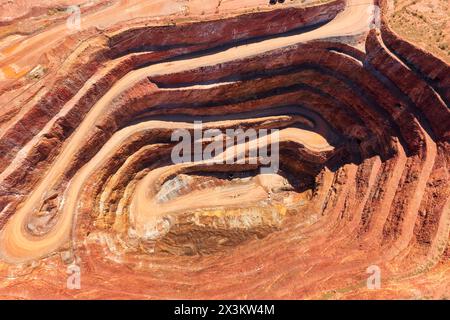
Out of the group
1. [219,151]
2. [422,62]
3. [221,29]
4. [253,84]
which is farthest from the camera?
[219,151]

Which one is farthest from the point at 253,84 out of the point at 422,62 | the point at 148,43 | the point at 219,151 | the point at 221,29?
the point at 422,62

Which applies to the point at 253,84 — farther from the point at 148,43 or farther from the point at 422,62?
the point at 422,62

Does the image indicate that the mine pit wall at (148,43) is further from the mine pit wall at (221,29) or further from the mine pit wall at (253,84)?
the mine pit wall at (253,84)

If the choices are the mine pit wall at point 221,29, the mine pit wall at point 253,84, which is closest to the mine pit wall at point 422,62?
the mine pit wall at point 253,84

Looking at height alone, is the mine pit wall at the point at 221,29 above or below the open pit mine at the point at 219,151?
above

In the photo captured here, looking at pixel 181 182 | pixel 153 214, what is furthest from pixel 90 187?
pixel 181 182

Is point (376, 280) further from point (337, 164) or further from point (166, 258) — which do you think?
point (166, 258)

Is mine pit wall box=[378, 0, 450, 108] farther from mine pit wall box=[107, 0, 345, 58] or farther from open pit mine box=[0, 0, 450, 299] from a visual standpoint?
A: mine pit wall box=[107, 0, 345, 58]

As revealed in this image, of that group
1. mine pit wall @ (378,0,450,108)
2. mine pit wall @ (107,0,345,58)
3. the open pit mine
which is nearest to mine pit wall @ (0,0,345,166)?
mine pit wall @ (107,0,345,58)
